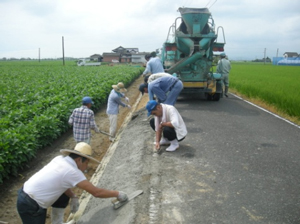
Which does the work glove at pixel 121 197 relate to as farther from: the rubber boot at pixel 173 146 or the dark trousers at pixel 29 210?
the rubber boot at pixel 173 146

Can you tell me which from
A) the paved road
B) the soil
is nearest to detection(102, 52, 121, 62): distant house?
the soil

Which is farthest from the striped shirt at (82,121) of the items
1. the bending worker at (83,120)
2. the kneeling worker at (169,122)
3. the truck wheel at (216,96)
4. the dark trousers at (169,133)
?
the truck wheel at (216,96)

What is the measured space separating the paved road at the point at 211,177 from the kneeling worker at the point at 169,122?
326mm

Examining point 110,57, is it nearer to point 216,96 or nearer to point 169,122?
point 216,96

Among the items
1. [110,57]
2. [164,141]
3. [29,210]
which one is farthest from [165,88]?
[110,57]

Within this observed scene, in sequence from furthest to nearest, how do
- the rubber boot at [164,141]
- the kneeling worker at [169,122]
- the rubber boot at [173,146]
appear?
the rubber boot at [164,141], the rubber boot at [173,146], the kneeling worker at [169,122]

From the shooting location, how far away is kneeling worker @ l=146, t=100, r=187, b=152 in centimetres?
573

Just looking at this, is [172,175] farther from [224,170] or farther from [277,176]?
[277,176]

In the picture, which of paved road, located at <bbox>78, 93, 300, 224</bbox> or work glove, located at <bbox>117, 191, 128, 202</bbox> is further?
work glove, located at <bbox>117, 191, 128, 202</bbox>

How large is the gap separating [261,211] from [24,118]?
6683mm

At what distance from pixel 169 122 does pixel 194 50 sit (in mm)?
6510

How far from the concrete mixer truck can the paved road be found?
3.74m

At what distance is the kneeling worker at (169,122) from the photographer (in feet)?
18.8

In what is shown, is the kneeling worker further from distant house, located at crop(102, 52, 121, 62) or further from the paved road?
distant house, located at crop(102, 52, 121, 62)
